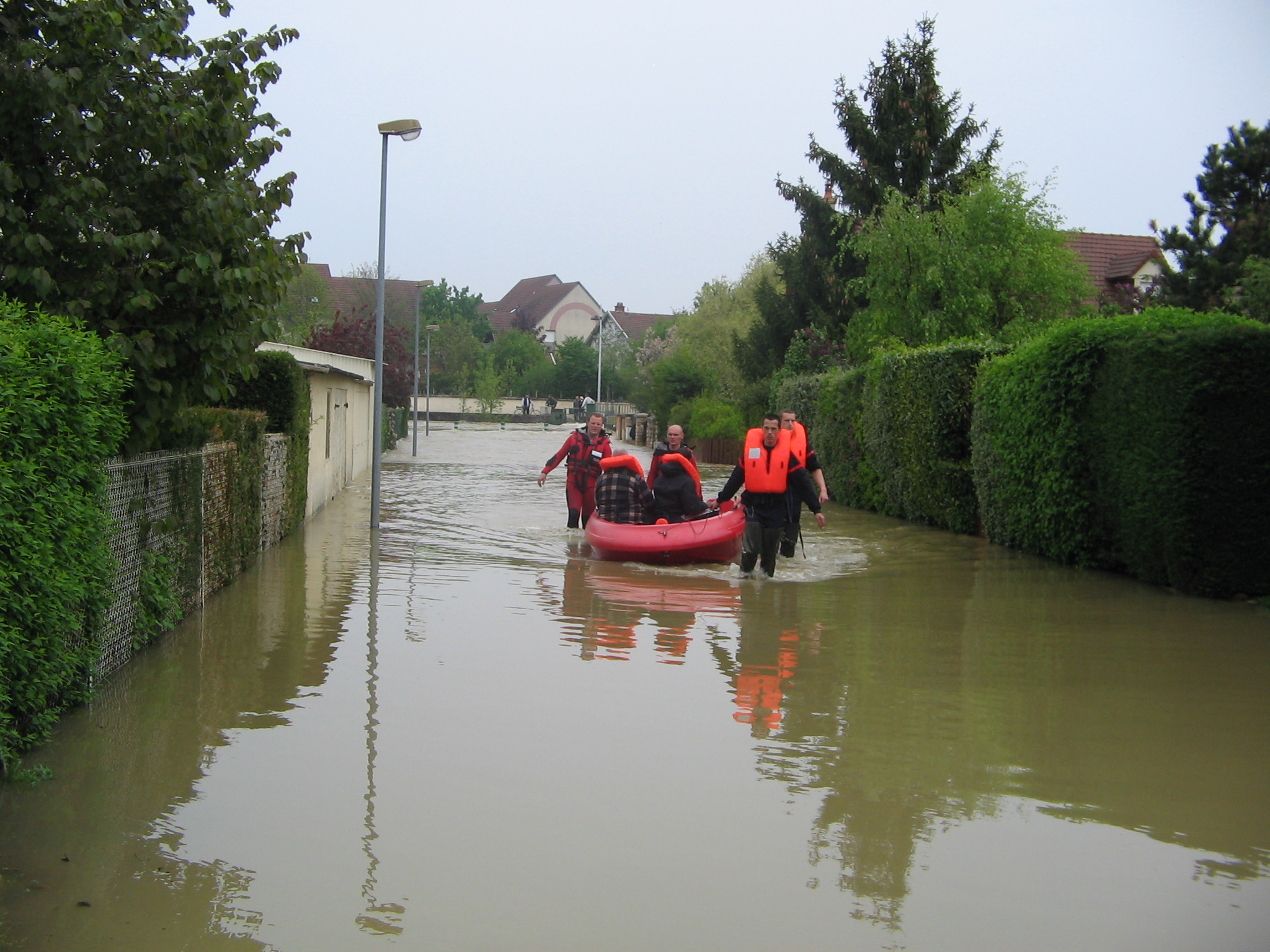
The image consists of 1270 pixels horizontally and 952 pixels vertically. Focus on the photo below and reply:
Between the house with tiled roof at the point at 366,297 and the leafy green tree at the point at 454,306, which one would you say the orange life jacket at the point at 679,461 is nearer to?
→ the house with tiled roof at the point at 366,297

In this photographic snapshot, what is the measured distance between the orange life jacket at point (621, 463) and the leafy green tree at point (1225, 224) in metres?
18.4

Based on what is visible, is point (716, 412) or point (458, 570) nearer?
point (458, 570)

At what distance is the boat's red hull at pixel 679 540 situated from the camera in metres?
13.9

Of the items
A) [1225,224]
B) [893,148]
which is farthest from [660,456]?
[893,148]

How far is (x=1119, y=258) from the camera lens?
47.9 metres

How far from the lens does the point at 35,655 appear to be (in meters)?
5.79

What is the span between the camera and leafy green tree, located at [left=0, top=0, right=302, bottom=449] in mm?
7742

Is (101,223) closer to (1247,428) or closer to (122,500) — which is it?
(122,500)

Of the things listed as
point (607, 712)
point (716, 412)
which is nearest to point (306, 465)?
point (607, 712)

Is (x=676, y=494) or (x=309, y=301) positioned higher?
(x=309, y=301)

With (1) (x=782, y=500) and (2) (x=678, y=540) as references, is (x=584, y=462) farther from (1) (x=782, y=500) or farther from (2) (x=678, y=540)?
(1) (x=782, y=500)

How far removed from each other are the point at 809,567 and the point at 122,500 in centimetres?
894

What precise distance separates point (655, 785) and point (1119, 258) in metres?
46.7

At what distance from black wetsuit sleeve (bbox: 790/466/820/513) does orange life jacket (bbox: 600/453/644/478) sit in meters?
2.01
